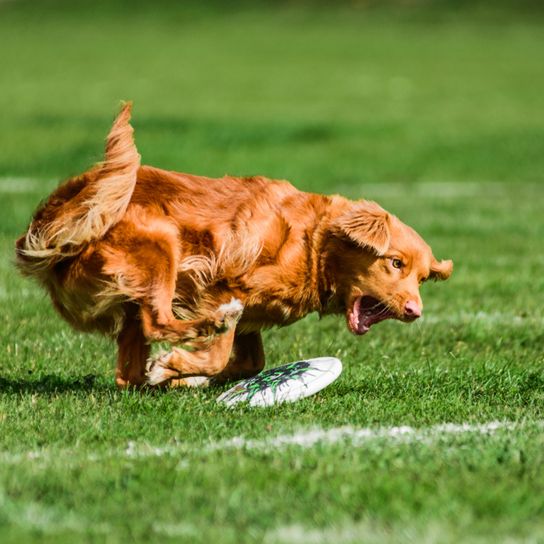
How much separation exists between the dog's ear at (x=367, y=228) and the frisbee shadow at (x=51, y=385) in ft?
4.85

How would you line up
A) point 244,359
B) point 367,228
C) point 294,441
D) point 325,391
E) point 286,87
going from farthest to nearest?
point 286,87 < point 244,359 < point 325,391 < point 367,228 < point 294,441

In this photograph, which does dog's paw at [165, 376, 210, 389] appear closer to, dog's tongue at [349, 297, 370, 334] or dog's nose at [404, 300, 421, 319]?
dog's tongue at [349, 297, 370, 334]

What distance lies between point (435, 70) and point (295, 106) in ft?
35.1

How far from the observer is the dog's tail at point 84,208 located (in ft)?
18.9

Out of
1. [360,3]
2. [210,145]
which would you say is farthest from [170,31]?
[210,145]

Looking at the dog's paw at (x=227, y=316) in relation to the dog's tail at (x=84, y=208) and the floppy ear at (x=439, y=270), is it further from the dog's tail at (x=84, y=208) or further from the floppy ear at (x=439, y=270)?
the floppy ear at (x=439, y=270)

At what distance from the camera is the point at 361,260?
5992 millimetres

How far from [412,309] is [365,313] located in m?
0.30

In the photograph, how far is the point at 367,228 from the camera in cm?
586

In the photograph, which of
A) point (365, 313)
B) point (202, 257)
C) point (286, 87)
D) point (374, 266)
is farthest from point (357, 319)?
point (286, 87)

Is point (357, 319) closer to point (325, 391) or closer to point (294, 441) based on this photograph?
point (325, 391)

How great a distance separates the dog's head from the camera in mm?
5898

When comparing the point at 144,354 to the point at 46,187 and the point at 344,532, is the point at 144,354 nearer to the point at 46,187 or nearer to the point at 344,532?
the point at 344,532

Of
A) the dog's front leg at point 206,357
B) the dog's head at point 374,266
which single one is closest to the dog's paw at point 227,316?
the dog's front leg at point 206,357
